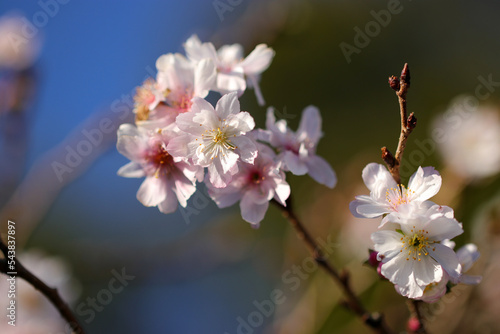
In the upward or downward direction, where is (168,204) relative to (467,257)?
upward

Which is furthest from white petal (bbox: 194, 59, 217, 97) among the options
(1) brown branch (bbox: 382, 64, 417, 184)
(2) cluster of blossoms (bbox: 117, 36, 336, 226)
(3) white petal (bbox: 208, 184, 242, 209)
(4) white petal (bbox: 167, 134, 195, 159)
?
(1) brown branch (bbox: 382, 64, 417, 184)

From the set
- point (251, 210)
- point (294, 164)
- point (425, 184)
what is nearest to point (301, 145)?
point (294, 164)

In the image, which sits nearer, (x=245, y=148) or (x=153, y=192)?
(x=245, y=148)

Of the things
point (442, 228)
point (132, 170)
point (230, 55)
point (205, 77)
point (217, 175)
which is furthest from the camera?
point (230, 55)

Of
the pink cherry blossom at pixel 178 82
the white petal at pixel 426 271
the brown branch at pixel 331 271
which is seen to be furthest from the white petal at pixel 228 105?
the white petal at pixel 426 271

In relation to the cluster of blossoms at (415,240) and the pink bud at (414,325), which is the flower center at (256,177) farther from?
the pink bud at (414,325)

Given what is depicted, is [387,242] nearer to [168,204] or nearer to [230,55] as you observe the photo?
[168,204]

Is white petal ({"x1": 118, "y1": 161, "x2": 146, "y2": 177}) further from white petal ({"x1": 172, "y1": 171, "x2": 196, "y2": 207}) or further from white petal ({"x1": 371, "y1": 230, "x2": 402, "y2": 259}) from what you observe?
white petal ({"x1": 371, "y1": 230, "x2": 402, "y2": 259})
